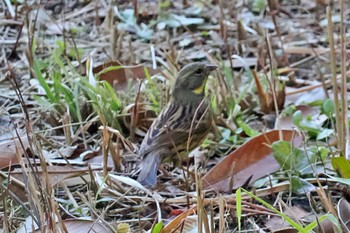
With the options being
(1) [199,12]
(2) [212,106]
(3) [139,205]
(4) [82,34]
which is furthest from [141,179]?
(1) [199,12]

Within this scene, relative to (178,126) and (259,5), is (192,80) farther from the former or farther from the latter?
(259,5)

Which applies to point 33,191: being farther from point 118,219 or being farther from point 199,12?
point 199,12

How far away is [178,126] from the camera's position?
12.4 ft

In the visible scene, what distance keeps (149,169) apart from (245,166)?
402 millimetres

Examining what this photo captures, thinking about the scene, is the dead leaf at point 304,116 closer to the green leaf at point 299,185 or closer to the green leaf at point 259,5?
the green leaf at point 299,185

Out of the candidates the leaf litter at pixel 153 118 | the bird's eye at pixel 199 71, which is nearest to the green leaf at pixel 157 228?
the leaf litter at pixel 153 118

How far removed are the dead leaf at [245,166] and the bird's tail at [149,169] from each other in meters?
0.21

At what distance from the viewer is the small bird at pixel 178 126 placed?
11.8 ft

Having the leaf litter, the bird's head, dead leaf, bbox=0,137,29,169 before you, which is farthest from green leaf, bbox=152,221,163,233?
the bird's head

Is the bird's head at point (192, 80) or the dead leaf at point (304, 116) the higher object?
the bird's head at point (192, 80)

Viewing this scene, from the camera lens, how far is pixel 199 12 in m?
6.07

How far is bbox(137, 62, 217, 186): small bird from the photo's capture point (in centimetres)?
360

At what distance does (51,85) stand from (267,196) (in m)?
1.51

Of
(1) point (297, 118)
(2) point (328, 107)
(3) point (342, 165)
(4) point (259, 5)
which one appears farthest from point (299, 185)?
(4) point (259, 5)
